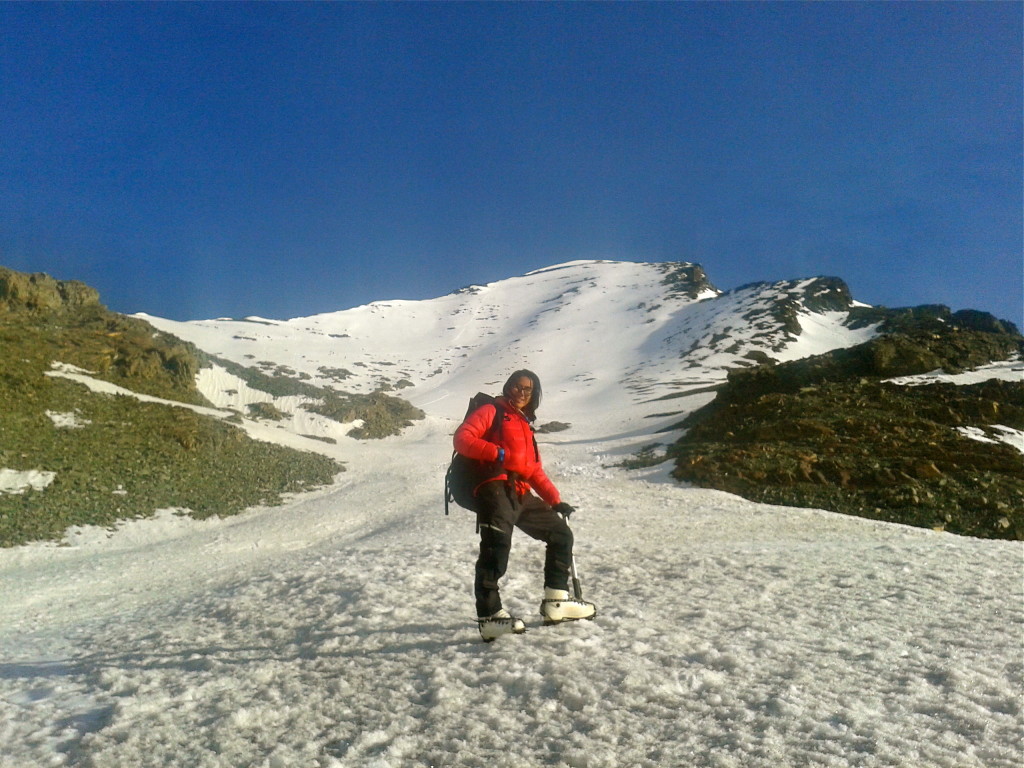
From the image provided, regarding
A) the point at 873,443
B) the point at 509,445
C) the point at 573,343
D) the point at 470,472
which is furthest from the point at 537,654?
the point at 573,343

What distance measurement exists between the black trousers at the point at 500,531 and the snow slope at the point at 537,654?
55 cm

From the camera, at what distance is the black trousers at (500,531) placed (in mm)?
5000

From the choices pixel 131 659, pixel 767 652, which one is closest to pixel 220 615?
pixel 131 659

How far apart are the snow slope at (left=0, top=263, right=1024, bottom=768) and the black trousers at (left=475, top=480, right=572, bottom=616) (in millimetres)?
548

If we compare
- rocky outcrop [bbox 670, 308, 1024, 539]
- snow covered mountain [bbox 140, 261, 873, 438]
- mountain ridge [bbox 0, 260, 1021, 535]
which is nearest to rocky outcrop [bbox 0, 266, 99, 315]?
mountain ridge [bbox 0, 260, 1021, 535]

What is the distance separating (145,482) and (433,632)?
1807 centimetres

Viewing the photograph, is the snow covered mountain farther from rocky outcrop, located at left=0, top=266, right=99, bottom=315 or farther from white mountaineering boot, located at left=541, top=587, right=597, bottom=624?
white mountaineering boot, located at left=541, top=587, right=597, bottom=624

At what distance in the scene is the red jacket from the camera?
16.2ft

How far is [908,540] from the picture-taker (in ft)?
35.7

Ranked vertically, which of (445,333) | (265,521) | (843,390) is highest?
(445,333)

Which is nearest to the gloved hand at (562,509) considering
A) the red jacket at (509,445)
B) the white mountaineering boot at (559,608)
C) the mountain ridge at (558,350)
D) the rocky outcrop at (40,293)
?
the red jacket at (509,445)

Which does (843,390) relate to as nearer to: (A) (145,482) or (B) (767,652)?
(B) (767,652)

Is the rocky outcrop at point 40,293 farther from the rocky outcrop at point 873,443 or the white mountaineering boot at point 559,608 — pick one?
the white mountaineering boot at point 559,608

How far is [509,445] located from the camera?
5188 mm
